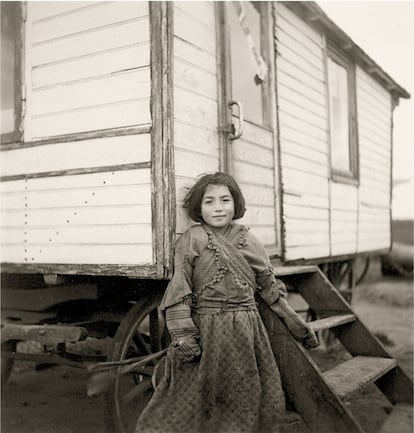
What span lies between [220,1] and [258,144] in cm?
118

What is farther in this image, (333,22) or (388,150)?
(388,150)

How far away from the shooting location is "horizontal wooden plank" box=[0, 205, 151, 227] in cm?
317

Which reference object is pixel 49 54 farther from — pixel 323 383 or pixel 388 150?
pixel 388 150

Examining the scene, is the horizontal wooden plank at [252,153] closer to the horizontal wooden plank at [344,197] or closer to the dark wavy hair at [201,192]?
the dark wavy hair at [201,192]

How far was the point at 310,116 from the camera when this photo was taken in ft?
18.1

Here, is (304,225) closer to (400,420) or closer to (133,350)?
(400,420)

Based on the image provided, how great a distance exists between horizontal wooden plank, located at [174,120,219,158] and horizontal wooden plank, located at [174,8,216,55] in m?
0.60

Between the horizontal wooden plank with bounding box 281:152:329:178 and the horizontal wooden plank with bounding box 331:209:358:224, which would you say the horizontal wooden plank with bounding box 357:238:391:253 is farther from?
the horizontal wooden plank with bounding box 281:152:329:178

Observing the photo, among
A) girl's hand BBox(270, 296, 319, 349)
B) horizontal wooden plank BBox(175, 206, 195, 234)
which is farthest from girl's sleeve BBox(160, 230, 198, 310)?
girl's hand BBox(270, 296, 319, 349)

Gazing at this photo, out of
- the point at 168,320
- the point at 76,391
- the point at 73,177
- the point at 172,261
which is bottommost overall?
the point at 76,391

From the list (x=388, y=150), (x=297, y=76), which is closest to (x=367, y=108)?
(x=388, y=150)

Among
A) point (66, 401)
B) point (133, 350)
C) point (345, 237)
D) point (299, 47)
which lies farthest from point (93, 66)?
point (345, 237)

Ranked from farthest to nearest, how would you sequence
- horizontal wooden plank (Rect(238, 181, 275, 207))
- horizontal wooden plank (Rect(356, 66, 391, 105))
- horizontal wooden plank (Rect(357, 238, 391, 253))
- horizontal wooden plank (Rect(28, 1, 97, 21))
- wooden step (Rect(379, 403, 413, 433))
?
horizontal wooden plank (Rect(356, 66, 391, 105)) → horizontal wooden plank (Rect(357, 238, 391, 253)) → horizontal wooden plank (Rect(238, 181, 275, 207)) → wooden step (Rect(379, 403, 413, 433)) → horizontal wooden plank (Rect(28, 1, 97, 21))

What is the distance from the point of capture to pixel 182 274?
287 centimetres
